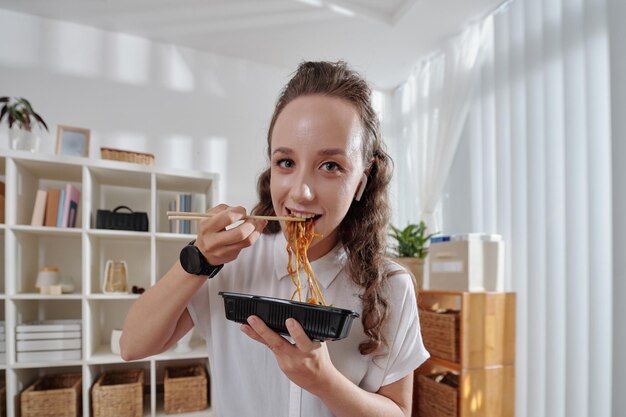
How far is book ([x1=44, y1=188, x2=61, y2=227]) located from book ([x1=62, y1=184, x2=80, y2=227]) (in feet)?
0.15

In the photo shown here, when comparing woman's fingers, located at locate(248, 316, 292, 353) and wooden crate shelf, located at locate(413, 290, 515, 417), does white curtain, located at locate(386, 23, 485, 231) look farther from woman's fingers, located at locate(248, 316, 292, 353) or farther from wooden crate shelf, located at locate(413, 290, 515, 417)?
woman's fingers, located at locate(248, 316, 292, 353)

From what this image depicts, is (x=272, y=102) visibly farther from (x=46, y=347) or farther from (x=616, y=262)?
(x=616, y=262)

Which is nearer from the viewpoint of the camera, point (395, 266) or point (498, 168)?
point (395, 266)

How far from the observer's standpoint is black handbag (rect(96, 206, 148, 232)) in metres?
2.41

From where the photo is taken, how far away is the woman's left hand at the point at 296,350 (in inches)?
25.5

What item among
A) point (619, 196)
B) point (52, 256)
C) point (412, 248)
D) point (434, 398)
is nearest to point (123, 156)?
point (52, 256)

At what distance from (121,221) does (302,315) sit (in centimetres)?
216

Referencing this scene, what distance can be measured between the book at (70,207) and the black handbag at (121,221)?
0.45 ft

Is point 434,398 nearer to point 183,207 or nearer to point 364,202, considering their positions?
point 364,202

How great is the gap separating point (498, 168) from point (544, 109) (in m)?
0.46

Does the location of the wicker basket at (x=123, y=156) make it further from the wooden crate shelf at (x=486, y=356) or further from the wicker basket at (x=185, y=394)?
the wooden crate shelf at (x=486, y=356)

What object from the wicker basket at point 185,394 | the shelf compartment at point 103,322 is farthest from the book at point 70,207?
the wicker basket at point 185,394

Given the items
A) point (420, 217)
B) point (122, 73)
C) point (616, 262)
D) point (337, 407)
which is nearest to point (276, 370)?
point (337, 407)

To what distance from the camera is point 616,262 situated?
1.74m
